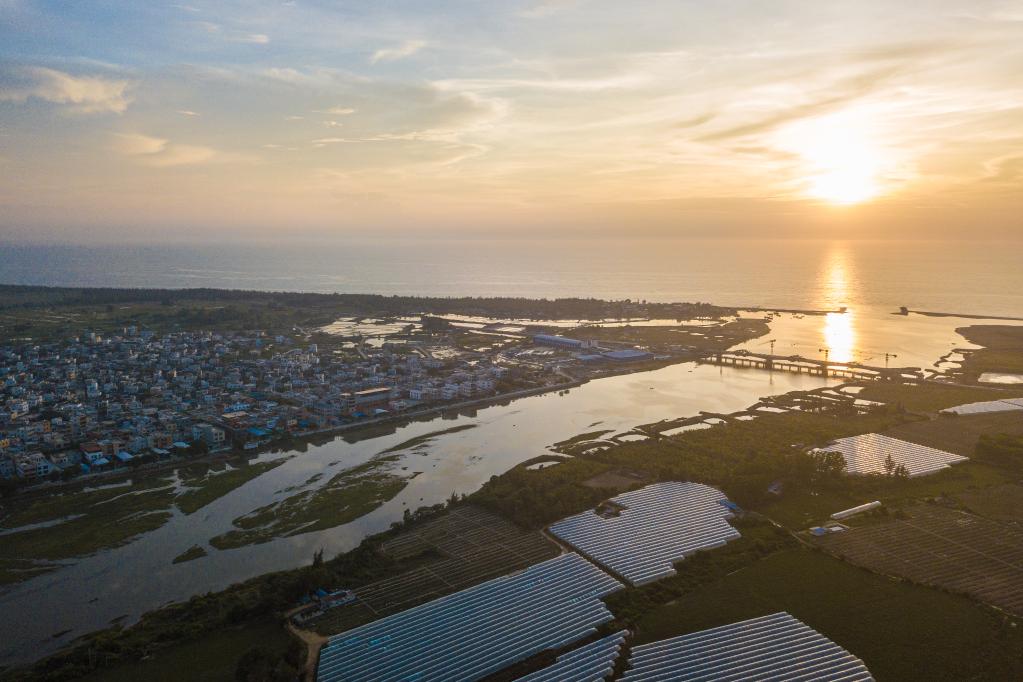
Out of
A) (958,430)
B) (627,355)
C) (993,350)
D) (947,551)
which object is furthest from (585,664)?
(993,350)

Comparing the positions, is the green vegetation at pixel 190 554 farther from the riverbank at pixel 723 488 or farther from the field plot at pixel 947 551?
the field plot at pixel 947 551

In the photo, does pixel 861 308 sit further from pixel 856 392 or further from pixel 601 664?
pixel 601 664

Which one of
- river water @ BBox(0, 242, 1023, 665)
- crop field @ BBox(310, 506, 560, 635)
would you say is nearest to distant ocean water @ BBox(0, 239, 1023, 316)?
river water @ BBox(0, 242, 1023, 665)

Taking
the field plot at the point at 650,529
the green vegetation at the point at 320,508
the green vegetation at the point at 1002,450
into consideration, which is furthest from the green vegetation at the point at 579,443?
the green vegetation at the point at 1002,450

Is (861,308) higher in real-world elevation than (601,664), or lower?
higher

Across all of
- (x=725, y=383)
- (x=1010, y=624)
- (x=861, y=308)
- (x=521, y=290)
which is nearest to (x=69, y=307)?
(x=521, y=290)
